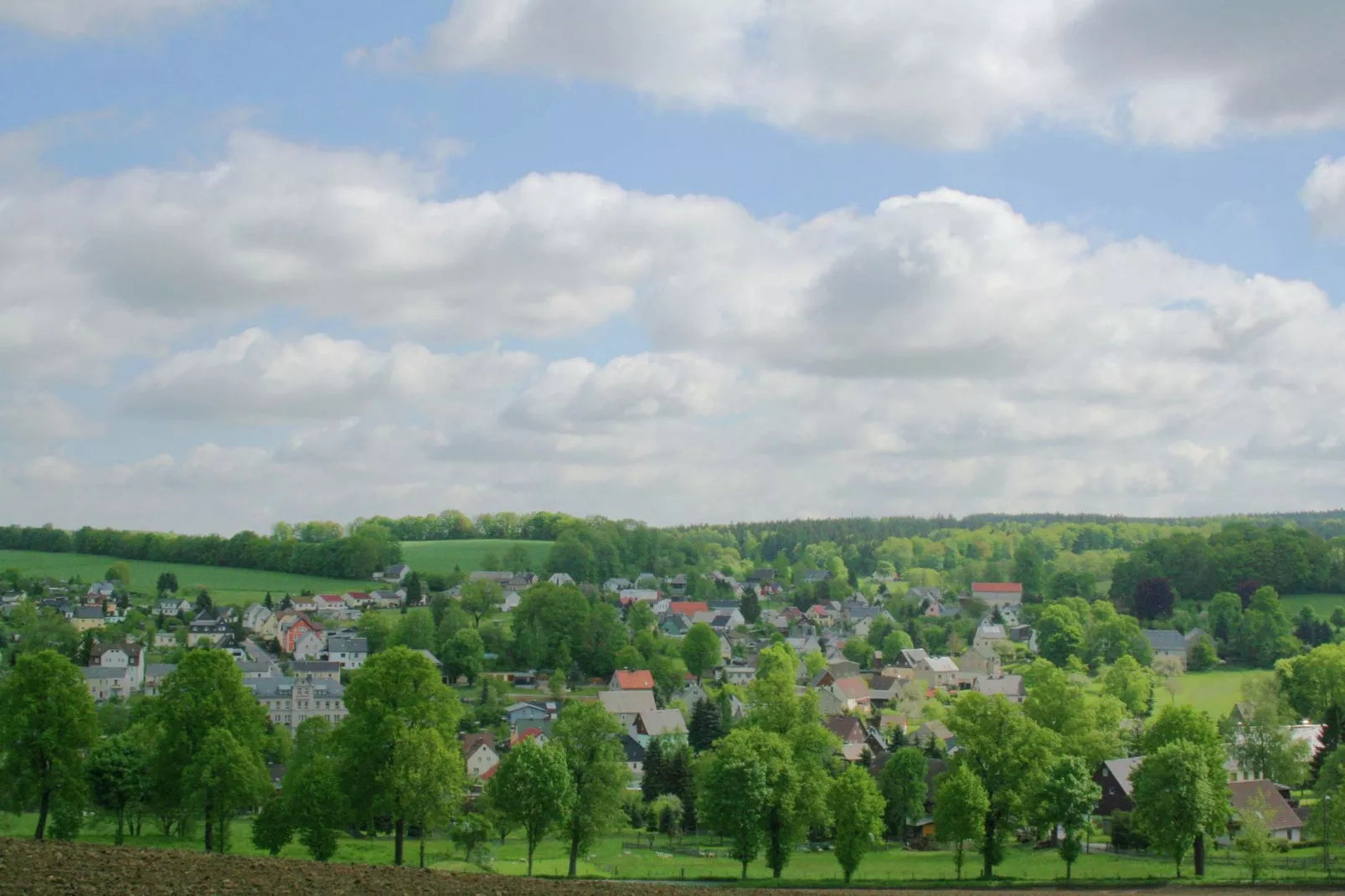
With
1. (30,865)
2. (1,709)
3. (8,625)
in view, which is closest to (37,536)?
(8,625)

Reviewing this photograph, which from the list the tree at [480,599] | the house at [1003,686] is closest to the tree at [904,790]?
the house at [1003,686]

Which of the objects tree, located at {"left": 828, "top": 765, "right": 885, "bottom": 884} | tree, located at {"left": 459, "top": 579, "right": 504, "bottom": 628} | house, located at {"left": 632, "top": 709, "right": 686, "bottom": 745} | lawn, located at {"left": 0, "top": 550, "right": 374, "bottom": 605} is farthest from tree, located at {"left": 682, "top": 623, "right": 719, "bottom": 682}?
tree, located at {"left": 828, "top": 765, "right": 885, "bottom": 884}

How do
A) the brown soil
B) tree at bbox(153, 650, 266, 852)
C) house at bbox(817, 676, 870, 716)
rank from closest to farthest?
the brown soil
tree at bbox(153, 650, 266, 852)
house at bbox(817, 676, 870, 716)

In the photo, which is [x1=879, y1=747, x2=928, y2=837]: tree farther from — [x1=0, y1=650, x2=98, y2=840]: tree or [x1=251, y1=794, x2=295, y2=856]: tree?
[x1=0, y1=650, x2=98, y2=840]: tree

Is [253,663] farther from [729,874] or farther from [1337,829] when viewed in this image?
[1337,829]

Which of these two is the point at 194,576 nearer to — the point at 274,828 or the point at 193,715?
the point at 193,715

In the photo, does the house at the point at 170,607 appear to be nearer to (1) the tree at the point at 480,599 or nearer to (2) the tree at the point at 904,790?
(1) the tree at the point at 480,599
